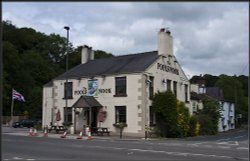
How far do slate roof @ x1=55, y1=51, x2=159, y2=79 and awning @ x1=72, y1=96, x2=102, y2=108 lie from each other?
255 cm

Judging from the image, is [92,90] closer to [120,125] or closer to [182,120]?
[120,125]

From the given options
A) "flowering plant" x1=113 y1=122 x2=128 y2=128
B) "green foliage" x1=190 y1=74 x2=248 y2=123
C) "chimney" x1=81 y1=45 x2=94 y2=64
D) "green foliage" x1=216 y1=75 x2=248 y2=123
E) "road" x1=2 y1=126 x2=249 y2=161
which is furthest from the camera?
"green foliage" x1=216 y1=75 x2=248 y2=123

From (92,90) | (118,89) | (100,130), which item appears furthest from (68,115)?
(118,89)

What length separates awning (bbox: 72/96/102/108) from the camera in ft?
117

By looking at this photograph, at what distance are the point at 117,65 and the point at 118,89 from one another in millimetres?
3574

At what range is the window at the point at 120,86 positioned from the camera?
116 ft

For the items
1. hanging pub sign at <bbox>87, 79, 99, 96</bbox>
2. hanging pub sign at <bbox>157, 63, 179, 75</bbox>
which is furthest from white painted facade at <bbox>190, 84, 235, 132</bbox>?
hanging pub sign at <bbox>87, 79, 99, 96</bbox>

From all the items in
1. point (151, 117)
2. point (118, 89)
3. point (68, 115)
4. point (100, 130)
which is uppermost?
point (118, 89)

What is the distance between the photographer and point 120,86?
3572 cm

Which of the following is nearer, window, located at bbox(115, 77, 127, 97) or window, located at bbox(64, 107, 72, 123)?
window, located at bbox(115, 77, 127, 97)

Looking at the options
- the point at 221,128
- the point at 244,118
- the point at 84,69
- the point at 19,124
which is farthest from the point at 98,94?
the point at 244,118

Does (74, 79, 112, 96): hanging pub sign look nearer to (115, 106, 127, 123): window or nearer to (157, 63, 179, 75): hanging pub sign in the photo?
(115, 106, 127, 123): window

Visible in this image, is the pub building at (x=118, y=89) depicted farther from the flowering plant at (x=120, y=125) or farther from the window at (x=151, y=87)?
the flowering plant at (x=120, y=125)

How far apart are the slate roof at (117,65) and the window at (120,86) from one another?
28.5 inches
